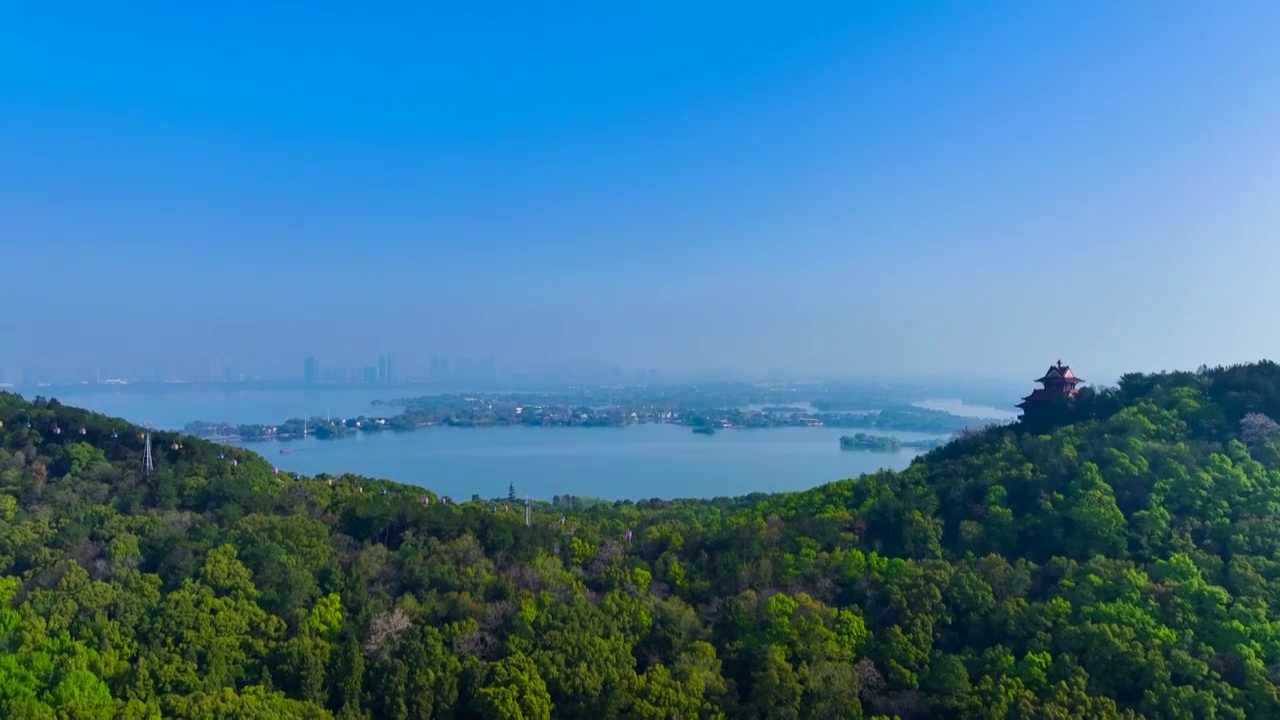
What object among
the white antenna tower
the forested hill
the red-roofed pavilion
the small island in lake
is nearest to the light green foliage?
the forested hill

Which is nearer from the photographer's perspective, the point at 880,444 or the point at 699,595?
the point at 699,595

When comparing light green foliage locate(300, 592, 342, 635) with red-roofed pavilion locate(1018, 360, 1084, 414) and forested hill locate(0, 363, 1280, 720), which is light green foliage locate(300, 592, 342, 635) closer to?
forested hill locate(0, 363, 1280, 720)

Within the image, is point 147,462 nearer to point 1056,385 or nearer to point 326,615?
point 326,615

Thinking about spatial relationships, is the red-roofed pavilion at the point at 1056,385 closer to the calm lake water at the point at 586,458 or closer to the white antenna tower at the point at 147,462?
the calm lake water at the point at 586,458

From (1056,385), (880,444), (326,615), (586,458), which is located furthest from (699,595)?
(880,444)

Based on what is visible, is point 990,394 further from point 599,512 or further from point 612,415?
point 599,512

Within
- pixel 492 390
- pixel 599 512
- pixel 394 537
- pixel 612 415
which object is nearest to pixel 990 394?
pixel 612 415
